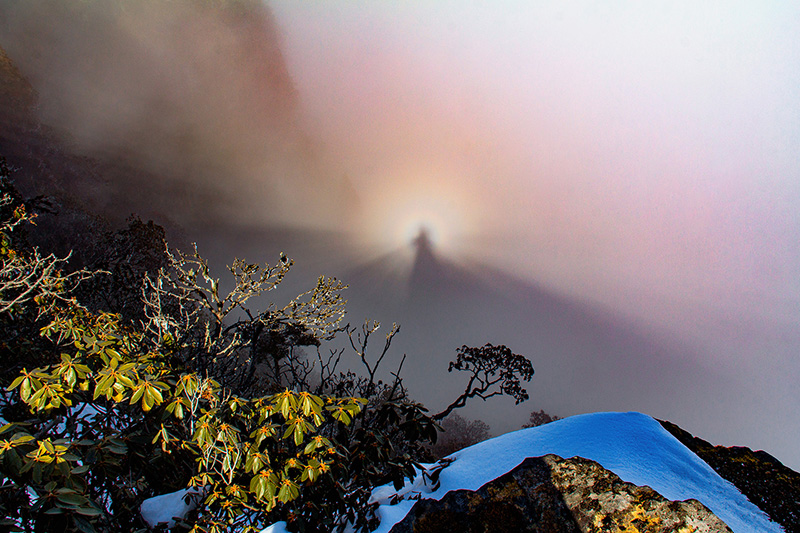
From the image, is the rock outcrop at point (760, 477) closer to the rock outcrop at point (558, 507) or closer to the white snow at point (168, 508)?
the rock outcrop at point (558, 507)

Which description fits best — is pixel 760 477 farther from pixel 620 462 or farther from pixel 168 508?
pixel 168 508

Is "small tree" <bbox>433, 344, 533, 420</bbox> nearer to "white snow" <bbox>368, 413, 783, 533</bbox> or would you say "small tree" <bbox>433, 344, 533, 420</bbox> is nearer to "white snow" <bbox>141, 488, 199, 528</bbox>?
"white snow" <bbox>368, 413, 783, 533</bbox>

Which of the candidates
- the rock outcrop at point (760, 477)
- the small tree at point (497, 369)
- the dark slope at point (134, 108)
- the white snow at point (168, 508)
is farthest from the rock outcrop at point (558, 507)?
the dark slope at point (134, 108)

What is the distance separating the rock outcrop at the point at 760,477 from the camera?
80.3 inches

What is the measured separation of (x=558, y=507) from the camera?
2.21 metres

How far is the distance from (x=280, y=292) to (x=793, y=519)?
84.6 metres

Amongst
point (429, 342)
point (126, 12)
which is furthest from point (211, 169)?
point (429, 342)

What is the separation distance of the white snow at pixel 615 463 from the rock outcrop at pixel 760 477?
0.28 ft

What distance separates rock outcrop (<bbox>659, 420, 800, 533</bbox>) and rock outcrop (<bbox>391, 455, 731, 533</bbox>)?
52cm

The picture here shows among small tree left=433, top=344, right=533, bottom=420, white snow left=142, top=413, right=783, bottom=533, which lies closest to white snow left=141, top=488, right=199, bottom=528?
white snow left=142, top=413, right=783, bottom=533

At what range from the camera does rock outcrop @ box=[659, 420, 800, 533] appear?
2039 mm

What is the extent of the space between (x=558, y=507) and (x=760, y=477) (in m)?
1.64

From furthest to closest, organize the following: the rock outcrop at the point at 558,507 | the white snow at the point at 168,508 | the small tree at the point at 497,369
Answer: the small tree at the point at 497,369 → the white snow at the point at 168,508 → the rock outcrop at the point at 558,507

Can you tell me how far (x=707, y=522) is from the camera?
193cm
